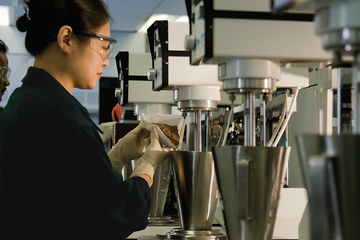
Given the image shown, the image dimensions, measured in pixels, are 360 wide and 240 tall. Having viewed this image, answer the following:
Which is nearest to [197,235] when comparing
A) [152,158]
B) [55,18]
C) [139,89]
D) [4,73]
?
[152,158]

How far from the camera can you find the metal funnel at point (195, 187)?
1229 millimetres

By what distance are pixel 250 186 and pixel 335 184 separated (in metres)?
0.31

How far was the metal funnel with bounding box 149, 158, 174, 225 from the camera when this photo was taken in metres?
1.75

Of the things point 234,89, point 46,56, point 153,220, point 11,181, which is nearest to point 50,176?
point 11,181

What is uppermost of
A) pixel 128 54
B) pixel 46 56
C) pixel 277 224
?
pixel 128 54

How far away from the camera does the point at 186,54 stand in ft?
4.35

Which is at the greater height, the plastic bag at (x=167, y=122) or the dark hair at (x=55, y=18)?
the dark hair at (x=55, y=18)

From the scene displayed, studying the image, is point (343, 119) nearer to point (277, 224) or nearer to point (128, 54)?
point (277, 224)

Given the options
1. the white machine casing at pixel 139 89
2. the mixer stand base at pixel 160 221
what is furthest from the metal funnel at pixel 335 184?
the white machine casing at pixel 139 89

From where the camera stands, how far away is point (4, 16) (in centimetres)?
511

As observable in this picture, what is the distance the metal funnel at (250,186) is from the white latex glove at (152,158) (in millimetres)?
441

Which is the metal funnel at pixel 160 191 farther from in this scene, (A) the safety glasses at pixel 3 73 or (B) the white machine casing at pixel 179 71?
(A) the safety glasses at pixel 3 73

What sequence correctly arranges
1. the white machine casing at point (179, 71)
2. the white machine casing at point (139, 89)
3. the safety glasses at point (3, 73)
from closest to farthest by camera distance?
the white machine casing at point (179, 71) < the safety glasses at point (3, 73) < the white machine casing at point (139, 89)

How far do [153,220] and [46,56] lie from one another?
0.85 m
